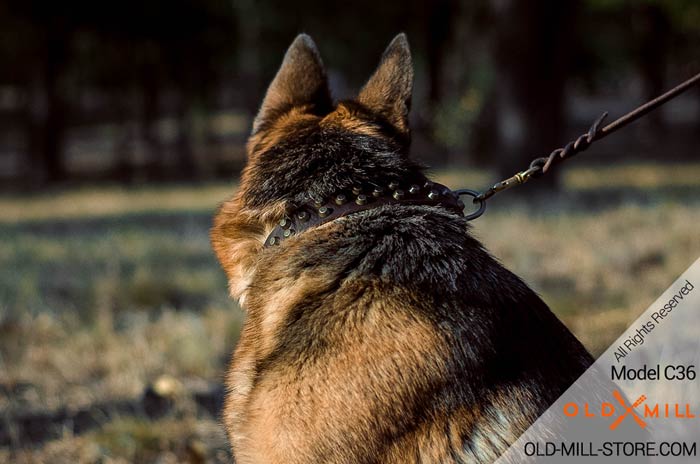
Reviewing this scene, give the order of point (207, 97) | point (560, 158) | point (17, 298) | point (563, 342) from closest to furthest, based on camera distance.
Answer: point (563, 342) < point (560, 158) < point (17, 298) < point (207, 97)

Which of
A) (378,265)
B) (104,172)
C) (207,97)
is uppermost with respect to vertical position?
(207,97)

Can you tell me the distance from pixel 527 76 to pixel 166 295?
805 centimetres

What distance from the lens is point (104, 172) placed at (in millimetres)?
32375

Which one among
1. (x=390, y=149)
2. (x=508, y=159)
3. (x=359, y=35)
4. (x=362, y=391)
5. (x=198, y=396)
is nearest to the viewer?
(x=362, y=391)

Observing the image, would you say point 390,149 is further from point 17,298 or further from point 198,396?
point 17,298

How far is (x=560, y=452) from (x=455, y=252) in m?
0.62

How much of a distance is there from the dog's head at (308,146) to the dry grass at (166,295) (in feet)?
4.55

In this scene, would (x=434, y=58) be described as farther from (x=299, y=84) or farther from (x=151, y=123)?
(x=299, y=84)

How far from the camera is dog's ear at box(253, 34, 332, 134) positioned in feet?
10.0

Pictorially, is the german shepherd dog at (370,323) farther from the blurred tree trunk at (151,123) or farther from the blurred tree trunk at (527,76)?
the blurred tree trunk at (151,123)

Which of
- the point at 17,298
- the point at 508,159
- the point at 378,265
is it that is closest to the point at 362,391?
the point at 378,265

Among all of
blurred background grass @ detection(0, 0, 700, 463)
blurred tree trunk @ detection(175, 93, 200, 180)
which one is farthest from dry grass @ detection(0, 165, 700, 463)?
blurred tree trunk @ detection(175, 93, 200, 180)

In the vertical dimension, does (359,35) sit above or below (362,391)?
above

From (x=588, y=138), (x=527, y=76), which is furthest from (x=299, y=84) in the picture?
(x=527, y=76)
